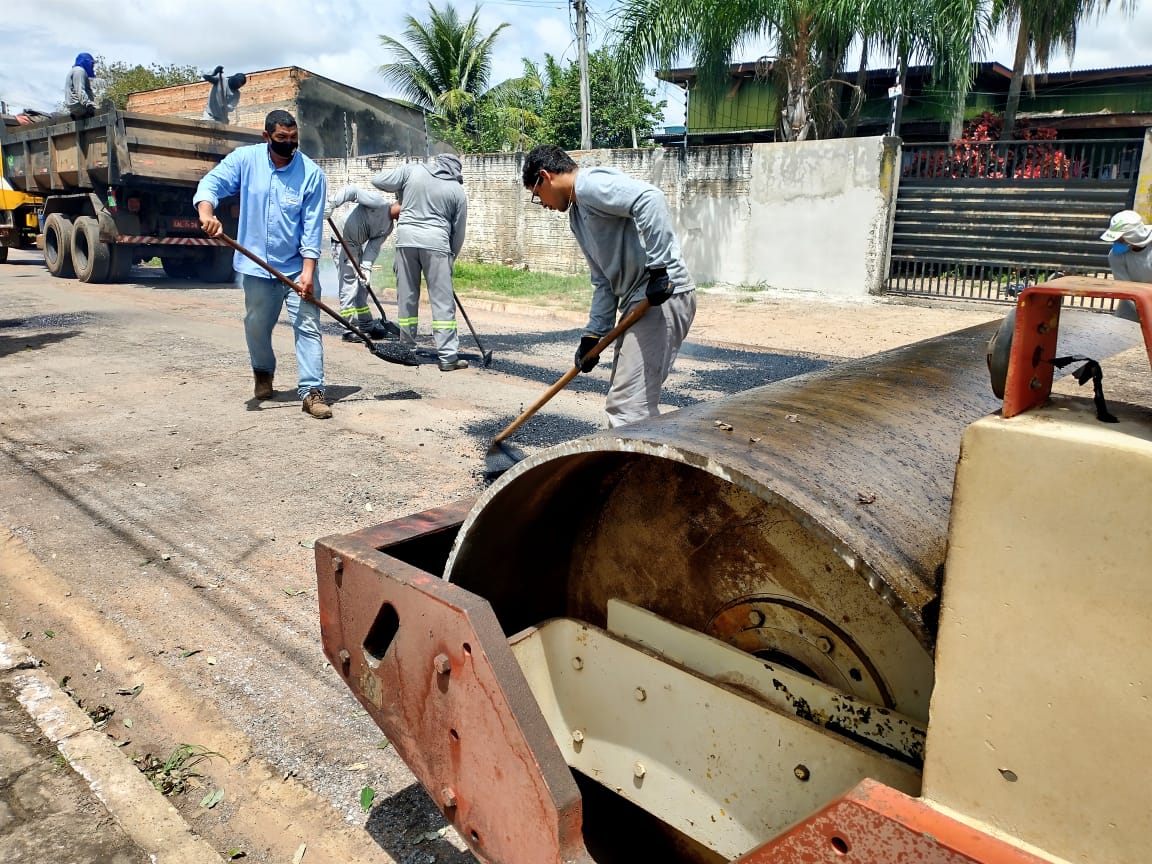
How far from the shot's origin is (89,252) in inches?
504

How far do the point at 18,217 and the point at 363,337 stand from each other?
12231mm

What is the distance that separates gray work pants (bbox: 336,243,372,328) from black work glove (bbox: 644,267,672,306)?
19.1ft

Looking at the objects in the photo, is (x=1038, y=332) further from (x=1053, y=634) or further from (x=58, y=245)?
(x=58, y=245)

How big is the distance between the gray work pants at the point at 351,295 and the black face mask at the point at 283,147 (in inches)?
136

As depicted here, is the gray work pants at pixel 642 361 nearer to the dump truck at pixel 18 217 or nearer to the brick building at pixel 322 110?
the dump truck at pixel 18 217

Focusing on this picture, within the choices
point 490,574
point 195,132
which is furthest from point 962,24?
point 490,574

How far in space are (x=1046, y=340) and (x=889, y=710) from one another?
0.57m

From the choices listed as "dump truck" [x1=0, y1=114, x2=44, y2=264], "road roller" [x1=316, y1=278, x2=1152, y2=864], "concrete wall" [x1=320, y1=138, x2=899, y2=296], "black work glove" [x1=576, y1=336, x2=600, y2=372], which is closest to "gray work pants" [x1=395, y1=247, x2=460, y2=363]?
"black work glove" [x1=576, y1=336, x2=600, y2=372]

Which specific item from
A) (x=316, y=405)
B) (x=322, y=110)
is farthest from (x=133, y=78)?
(x=316, y=405)

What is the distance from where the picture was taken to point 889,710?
1.25 meters

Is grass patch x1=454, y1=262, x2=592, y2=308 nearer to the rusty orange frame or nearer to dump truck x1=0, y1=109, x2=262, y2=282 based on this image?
dump truck x1=0, y1=109, x2=262, y2=282

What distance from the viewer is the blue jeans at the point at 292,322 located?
216 inches

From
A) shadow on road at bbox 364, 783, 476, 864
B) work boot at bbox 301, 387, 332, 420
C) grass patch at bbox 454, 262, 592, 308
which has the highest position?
grass patch at bbox 454, 262, 592, 308

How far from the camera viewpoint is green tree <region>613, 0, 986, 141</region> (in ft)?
47.6
